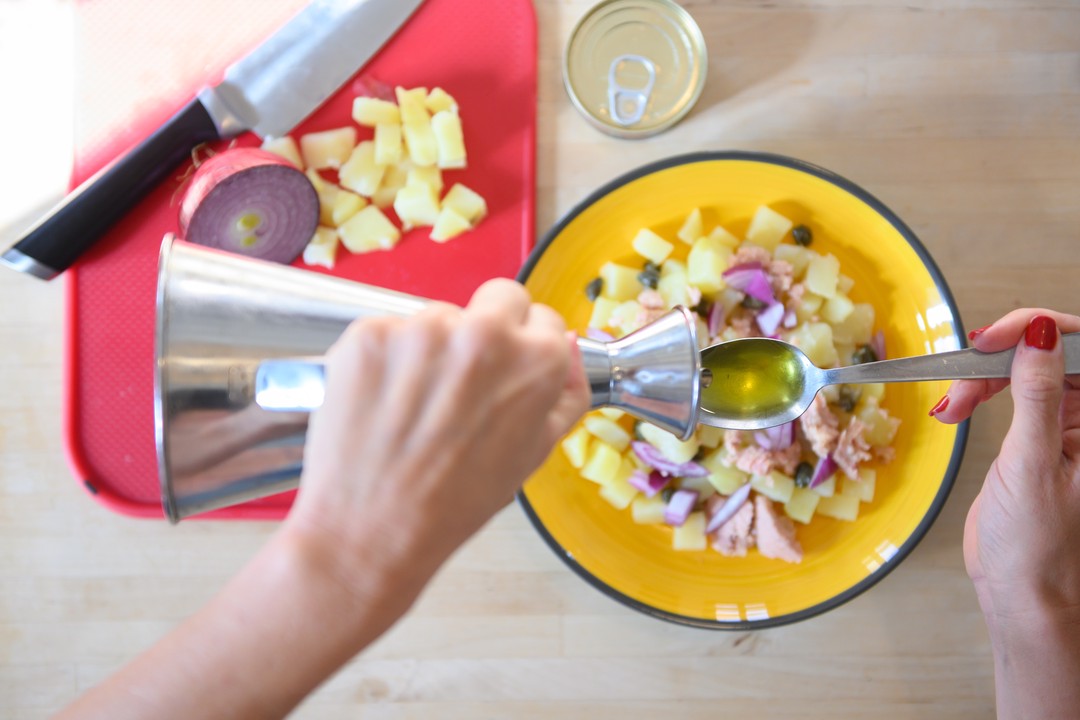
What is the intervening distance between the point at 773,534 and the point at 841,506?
7.2 inches

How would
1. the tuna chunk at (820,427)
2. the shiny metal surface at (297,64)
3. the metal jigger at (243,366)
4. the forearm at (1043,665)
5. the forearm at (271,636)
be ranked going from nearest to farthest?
the forearm at (271,636) < the metal jigger at (243,366) < the forearm at (1043,665) < the tuna chunk at (820,427) < the shiny metal surface at (297,64)

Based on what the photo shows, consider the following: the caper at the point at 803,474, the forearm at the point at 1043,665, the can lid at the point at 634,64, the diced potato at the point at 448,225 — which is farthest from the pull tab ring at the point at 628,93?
the forearm at the point at 1043,665

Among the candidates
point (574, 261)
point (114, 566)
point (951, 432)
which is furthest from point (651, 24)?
point (114, 566)

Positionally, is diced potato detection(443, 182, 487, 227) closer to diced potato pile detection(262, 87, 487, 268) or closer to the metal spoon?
diced potato pile detection(262, 87, 487, 268)

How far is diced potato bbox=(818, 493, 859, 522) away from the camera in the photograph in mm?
1619

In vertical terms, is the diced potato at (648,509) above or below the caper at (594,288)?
below

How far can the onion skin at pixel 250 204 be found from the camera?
1.56m

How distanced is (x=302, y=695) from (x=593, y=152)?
1.31 meters

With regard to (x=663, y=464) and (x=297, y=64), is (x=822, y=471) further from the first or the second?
(x=297, y=64)

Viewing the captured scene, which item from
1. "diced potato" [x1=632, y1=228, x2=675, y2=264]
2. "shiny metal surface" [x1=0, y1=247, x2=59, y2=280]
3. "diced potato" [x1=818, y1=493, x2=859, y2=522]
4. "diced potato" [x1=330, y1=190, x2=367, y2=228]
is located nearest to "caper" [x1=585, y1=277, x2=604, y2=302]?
"diced potato" [x1=632, y1=228, x2=675, y2=264]

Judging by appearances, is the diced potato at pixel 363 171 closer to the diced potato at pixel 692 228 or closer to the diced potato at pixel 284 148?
the diced potato at pixel 284 148

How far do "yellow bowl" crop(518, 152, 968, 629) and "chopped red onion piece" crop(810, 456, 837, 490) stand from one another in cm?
11

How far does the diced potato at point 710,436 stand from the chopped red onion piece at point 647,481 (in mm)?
121

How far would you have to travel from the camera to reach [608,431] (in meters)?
1.63
